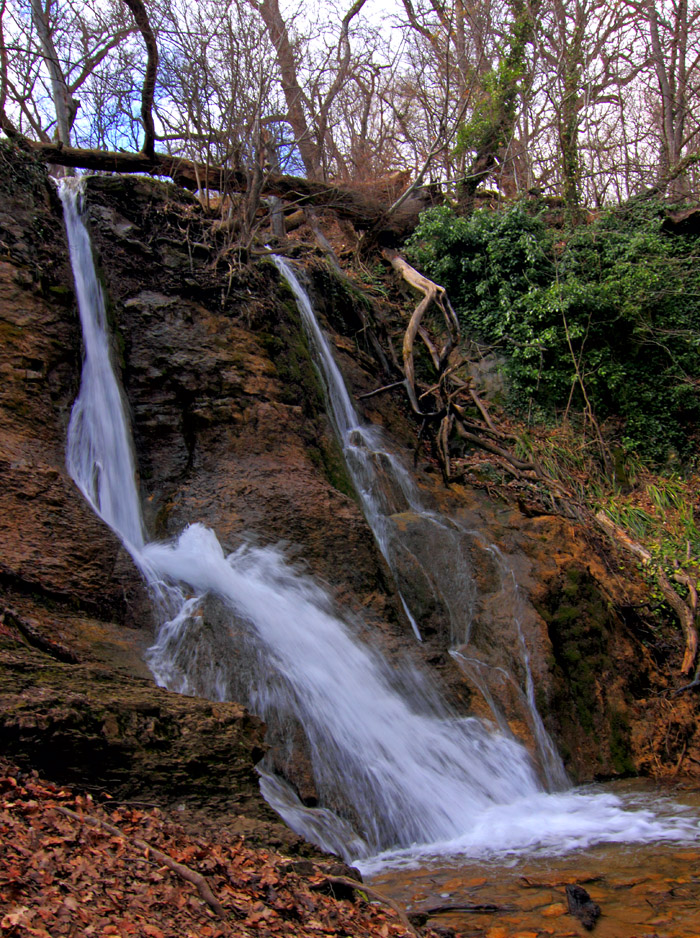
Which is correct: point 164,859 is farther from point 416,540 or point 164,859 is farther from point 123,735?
point 416,540

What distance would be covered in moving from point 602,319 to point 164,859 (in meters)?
12.4

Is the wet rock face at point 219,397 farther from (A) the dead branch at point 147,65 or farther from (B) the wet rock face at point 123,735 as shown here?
(B) the wet rock face at point 123,735

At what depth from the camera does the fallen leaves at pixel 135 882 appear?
2.31 metres

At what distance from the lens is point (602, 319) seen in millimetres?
12930

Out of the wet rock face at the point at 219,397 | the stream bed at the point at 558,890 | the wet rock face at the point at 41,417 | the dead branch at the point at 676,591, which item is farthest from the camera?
the dead branch at the point at 676,591

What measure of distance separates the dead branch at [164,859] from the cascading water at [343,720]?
64.9 inches

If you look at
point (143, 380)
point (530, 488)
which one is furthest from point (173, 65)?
point (530, 488)

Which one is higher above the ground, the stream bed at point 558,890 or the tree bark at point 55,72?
the tree bark at point 55,72

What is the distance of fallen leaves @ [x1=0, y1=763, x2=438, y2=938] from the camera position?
2311mm

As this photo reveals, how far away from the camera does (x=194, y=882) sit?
274 cm

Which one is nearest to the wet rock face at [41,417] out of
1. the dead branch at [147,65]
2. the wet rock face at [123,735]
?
the wet rock face at [123,735]

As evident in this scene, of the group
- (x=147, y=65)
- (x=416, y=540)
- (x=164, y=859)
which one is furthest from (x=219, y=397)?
(x=164, y=859)

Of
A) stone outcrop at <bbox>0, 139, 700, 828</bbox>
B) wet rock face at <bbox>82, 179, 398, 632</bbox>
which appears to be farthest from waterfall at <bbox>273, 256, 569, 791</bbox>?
→ wet rock face at <bbox>82, 179, 398, 632</bbox>

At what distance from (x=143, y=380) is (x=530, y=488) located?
18.9ft
